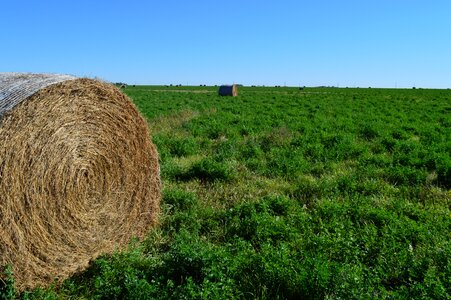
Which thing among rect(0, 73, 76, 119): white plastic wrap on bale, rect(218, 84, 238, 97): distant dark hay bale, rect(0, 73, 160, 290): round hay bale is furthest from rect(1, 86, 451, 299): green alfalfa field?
rect(218, 84, 238, 97): distant dark hay bale

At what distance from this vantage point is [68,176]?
4930 millimetres

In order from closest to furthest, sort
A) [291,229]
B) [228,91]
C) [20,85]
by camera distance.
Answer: [20,85], [291,229], [228,91]

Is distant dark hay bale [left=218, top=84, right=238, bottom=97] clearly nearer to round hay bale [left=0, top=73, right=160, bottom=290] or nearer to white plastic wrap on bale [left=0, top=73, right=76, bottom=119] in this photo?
round hay bale [left=0, top=73, right=160, bottom=290]

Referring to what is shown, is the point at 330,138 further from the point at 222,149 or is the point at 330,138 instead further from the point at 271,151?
the point at 222,149

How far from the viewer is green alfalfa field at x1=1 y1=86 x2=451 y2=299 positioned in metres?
4.16

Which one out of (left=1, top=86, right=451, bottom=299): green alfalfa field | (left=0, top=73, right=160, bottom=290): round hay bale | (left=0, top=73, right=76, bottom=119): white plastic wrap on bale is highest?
(left=0, top=73, right=76, bottom=119): white plastic wrap on bale

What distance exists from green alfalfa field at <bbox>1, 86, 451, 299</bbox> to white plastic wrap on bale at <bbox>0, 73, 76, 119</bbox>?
5.88ft

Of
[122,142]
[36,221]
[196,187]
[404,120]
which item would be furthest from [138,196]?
[404,120]

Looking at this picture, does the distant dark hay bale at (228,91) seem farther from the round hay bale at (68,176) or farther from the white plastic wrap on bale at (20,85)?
the white plastic wrap on bale at (20,85)

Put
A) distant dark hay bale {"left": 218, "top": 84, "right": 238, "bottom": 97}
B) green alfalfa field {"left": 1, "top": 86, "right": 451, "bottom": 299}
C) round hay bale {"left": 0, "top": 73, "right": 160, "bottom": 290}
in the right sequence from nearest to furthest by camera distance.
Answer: green alfalfa field {"left": 1, "top": 86, "right": 451, "bottom": 299} < round hay bale {"left": 0, "top": 73, "right": 160, "bottom": 290} < distant dark hay bale {"left": 218, "top": 84, "right": 238, "bottom": 97}

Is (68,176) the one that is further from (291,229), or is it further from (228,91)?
(228,91)

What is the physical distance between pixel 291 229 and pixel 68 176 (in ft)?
8.90

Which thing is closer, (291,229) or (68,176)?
(68,176)

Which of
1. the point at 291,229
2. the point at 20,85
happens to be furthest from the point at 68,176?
the point at 291,229
